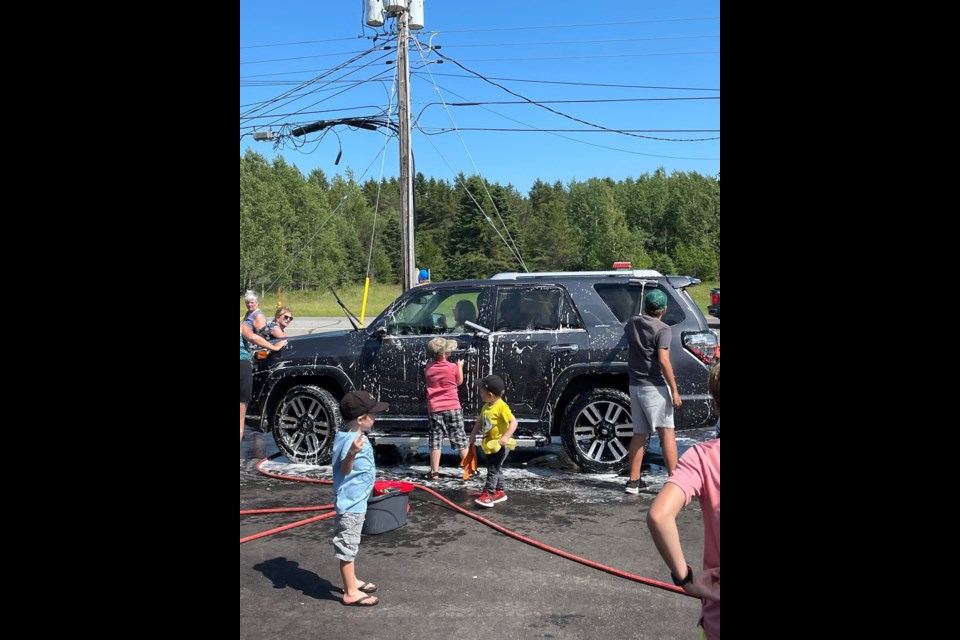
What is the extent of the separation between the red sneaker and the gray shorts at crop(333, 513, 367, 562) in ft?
6.43

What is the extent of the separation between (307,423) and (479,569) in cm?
349

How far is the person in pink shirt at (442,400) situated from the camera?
7398mm

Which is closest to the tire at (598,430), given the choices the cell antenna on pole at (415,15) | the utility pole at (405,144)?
the utility pole at (405,144)

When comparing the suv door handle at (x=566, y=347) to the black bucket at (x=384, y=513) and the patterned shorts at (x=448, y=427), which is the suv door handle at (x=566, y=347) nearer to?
the patterned shorts at (x=448, y=427)

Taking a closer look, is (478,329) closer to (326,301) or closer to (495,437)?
(495,437)

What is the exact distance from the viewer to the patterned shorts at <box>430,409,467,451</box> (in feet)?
24.3

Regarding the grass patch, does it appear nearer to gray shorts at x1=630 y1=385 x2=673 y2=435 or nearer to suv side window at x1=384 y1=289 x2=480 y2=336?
suv side window at x1=384 y1=289 x2=480 y2=336

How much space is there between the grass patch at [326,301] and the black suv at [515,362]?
108 ft

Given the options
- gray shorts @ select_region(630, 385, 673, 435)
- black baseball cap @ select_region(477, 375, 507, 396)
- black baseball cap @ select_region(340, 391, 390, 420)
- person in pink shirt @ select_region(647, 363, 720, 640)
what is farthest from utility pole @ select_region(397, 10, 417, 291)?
person in pink shirt @ select_region(647, 363, 720, 640)
